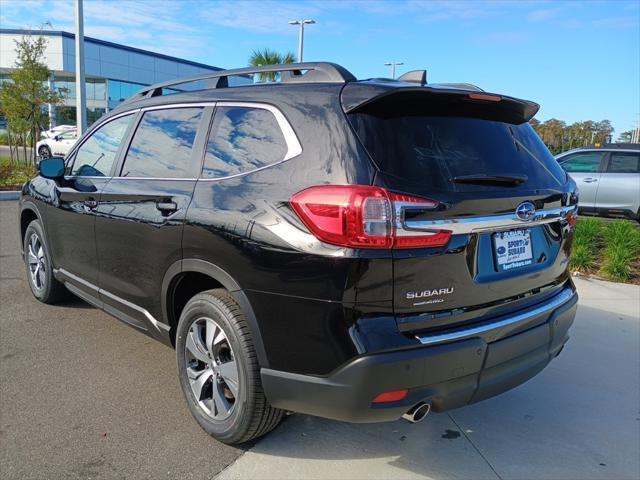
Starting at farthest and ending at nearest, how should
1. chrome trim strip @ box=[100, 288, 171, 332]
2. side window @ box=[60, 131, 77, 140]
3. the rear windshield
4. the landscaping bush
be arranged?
side window @ box=[60, 131, 77, 140], the landscaping bush, chrome trim strip @ box=[100, 288, 171, 332], the rear windshield

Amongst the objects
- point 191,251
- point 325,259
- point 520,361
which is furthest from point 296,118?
point 520,361

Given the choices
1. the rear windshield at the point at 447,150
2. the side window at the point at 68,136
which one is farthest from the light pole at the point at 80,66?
the rear windshield at the point at 447,150

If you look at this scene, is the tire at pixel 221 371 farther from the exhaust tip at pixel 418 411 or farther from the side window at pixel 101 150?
the side window at pixel 101 150

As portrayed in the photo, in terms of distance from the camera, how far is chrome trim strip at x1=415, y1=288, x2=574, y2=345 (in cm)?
223

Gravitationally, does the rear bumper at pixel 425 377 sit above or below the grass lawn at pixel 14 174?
above

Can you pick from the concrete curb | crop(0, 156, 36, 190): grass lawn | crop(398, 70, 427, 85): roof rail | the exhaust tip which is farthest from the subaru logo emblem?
crop(0, 156, 36, 190): grass lawn

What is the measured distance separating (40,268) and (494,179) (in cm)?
427

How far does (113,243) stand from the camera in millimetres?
3525

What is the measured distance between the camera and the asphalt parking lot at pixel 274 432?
268 centimetres

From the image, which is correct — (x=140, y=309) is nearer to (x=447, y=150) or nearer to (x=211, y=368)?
(x=211, y=368)

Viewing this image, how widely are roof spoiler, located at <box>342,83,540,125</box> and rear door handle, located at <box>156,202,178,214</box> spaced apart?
117 centimetres

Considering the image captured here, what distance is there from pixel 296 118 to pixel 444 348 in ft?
4.05

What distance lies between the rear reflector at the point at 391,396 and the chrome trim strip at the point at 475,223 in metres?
0.67

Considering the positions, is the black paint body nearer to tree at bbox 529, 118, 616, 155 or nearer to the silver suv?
the silver suv
